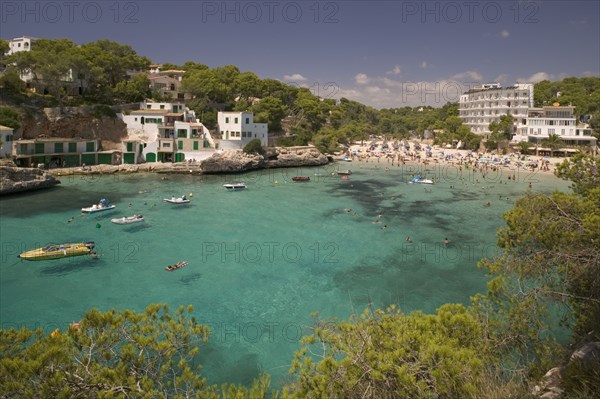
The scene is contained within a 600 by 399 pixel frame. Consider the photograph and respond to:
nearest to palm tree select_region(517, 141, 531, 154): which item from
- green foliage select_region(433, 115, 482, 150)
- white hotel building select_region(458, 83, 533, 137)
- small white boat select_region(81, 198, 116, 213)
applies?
white hotel building select_region(458, 83, 533, 137)

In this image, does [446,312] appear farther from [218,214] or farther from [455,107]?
[455,107]

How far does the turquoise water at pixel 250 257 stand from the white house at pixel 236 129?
15.9 m

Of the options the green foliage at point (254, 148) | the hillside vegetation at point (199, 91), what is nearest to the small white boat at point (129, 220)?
the hillside vegetation at point (199, 91)

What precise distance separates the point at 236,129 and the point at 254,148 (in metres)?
3.80

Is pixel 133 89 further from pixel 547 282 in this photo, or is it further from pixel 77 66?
pixel 547 282

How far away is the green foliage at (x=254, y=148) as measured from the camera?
57.2m

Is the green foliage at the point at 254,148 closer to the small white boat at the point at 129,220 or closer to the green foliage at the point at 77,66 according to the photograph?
the green foliage at the point at 77,66

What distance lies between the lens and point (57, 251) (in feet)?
76.0

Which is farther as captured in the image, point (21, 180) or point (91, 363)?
point (21, 180)

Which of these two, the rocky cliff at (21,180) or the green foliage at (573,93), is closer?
the rocky cliff at (21,180)

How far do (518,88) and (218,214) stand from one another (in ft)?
227

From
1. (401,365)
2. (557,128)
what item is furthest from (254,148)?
(401,365)

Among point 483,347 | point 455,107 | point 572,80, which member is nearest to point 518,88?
point 455,107

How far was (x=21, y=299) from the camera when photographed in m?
18.3
